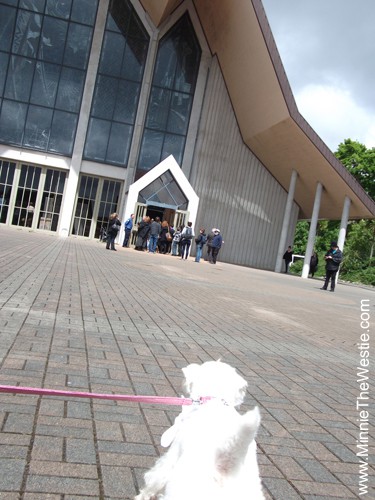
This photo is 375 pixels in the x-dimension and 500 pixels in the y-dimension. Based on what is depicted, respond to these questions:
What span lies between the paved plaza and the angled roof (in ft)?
67.5

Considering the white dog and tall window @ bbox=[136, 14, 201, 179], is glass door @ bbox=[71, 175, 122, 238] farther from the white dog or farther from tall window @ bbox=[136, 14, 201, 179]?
the white dog

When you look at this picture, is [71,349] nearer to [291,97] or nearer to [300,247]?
[291,97]

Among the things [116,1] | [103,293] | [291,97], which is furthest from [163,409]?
[116,1]

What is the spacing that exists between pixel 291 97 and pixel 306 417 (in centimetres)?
2561

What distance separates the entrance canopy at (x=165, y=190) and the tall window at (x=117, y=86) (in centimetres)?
398

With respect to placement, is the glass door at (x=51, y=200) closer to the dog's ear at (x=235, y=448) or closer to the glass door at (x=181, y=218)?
the glass door at (x=181, y=218)

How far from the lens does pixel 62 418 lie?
3207 millimetres

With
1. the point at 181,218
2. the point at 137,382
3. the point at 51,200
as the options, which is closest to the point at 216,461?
the point at 137,382

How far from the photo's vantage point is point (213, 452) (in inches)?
62.1

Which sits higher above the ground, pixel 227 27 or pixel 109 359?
pixel 227 27

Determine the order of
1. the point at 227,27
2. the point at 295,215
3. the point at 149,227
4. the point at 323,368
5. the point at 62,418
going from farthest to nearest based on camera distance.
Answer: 1. the point at 295,215
2. the point at 227,27
3. the point at 149,227
4. the point at 323,368
5. the point at 62,418

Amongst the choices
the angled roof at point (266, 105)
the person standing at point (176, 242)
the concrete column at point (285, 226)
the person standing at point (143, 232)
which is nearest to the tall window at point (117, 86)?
the angled roof at point (266, 105)

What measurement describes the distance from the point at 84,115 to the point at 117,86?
263 cm

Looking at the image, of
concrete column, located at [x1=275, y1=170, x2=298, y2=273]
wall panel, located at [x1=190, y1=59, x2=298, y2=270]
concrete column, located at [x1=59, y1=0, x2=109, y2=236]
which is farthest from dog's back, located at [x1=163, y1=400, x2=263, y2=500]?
wall panel, located at [x1=190, y1=59, x2=298, y2=270]
